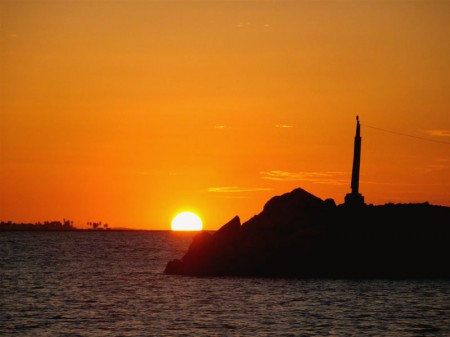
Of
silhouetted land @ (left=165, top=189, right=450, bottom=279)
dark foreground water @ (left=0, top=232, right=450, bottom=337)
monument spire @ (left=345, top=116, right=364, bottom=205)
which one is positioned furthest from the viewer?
monument spire @ (left=345, top=116, right=364, bottom=205)

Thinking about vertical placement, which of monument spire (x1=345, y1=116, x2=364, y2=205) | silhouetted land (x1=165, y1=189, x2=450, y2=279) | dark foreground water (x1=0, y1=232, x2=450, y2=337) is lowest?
dark foreground water (x1=0, y1=232, x2=450, y2=337)

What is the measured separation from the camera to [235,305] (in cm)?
5909

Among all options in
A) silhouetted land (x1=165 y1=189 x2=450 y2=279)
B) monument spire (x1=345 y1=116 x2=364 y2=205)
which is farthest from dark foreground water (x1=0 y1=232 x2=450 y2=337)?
monument spire (x1=345 y1=116 x2=364 y2=205)

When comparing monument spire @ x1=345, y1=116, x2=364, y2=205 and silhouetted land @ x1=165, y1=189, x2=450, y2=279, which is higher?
monument spire @ x1=345, y1=116, x2=364, y2=205

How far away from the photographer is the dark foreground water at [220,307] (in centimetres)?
4800

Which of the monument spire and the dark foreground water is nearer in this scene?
the dark foreground water

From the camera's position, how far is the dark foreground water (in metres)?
48.0

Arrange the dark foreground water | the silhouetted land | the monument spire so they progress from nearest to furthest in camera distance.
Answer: the dark foreground water
the silhouetted land
the monument spire

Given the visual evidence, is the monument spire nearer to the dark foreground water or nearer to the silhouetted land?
the silhouetted land

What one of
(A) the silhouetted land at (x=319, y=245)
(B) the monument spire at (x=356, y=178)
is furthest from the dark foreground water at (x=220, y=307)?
(B) the monument spire at (x=356, y=178)

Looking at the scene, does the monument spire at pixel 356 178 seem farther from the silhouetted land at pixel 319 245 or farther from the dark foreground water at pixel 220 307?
the dark foreground water at pixel 220 307

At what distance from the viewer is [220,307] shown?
58.2 metres

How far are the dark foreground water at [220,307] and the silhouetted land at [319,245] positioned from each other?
3295 millimetres

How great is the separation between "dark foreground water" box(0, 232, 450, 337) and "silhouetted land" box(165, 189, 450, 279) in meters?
3.29
